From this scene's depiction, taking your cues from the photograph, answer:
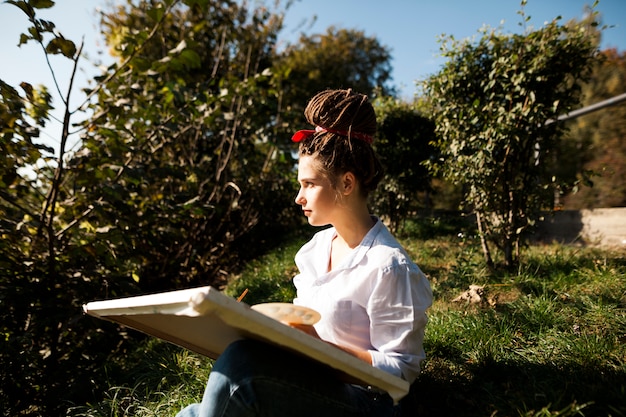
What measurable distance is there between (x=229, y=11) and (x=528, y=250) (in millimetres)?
5441

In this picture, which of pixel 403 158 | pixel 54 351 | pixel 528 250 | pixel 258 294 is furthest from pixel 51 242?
pixel 403 158


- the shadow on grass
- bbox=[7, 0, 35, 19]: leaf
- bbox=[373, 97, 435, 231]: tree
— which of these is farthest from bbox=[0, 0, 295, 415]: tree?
bbox=[373, 97, 435, 231]: tree

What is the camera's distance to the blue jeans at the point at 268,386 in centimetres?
125

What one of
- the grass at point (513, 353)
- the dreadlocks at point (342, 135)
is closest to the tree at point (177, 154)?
the grass at point (513, 353)

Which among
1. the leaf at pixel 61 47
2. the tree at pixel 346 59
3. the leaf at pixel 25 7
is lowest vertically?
the leaf at pixel 61 47

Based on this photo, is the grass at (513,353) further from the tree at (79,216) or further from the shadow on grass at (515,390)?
the tree at (79,216)

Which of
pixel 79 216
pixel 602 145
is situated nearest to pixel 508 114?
pixel 79 216

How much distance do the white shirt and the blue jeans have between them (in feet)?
0.63

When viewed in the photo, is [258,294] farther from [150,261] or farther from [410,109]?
[410,109]

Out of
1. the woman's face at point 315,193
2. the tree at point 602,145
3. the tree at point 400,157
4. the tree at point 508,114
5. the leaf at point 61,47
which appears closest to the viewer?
the woman's face at point 315,193

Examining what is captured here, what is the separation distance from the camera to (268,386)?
126 cm

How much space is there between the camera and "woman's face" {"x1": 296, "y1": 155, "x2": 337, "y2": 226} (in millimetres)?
1708

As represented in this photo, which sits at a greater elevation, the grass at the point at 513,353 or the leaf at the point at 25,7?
the leaf at the point at 25,7

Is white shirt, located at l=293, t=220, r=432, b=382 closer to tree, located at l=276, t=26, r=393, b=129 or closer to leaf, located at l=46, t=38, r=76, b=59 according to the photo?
leaf, located at l=46, t=38, r=76, b=59
